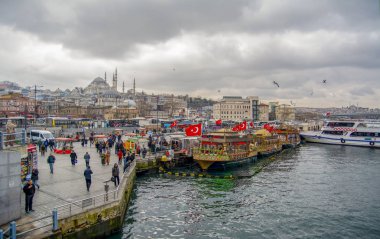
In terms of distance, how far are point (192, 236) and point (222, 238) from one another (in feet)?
4.50

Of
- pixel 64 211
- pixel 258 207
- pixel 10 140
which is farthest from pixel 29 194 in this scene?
pixel 258 207

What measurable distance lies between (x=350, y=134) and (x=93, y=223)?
5721 cm

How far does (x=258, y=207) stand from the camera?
18047 mm

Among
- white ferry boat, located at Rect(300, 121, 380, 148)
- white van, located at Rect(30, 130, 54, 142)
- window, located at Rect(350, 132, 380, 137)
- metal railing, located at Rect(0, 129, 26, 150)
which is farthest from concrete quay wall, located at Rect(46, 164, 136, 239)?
window, located at Rect(350, 132, 380, 137)

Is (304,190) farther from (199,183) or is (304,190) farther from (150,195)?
(150,195)

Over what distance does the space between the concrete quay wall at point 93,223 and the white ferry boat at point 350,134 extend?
54.3m

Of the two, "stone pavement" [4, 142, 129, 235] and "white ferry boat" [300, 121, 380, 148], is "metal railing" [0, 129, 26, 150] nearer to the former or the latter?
"stone pavement" [4, 142, 129, 235]

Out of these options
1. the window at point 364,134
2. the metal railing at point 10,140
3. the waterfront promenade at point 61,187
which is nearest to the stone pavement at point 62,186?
the waterfront promenade at point 61,187

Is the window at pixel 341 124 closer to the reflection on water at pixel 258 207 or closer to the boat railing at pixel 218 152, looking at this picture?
the reflection on water at pixel 258 207

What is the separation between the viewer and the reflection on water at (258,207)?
47.6 feet

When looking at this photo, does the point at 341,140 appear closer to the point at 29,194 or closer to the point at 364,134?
the point at 364,134

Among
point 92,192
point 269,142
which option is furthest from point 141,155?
point 269,142

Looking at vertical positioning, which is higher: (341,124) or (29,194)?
(341,124)

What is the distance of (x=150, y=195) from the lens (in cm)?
1983
